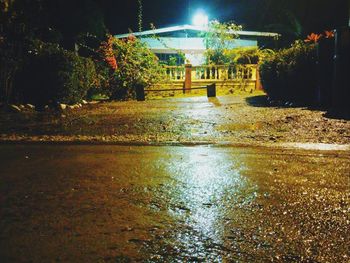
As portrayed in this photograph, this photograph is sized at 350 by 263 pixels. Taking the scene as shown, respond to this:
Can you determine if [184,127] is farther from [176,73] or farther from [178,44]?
[178,44]

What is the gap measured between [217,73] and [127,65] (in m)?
5.46

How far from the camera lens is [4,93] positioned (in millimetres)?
10586

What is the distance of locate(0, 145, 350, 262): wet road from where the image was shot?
230 cm

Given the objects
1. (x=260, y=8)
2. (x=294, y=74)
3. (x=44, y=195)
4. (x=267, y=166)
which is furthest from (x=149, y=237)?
(x=260, y=8)

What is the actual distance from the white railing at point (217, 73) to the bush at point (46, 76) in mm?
7566

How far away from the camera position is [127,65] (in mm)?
15422

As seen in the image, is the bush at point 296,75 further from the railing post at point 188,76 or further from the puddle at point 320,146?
the railing post at point 188,76

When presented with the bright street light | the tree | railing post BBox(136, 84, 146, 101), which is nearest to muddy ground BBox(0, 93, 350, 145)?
railing post BBox(136, 84, 146, 101)

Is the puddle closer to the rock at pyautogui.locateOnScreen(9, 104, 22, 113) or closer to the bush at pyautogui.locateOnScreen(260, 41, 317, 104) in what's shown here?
the bush at pyautogui.locateOnScreen(260, 41, 317, 104)

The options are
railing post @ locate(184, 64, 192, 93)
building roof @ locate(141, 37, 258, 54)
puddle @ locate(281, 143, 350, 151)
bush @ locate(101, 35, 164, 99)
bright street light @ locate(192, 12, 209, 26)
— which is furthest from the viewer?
bright street light @ locate(192, 12, 209, 26)

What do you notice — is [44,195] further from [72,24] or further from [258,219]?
[72,24]

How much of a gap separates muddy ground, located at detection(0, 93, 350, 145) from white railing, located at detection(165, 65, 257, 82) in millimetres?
9045

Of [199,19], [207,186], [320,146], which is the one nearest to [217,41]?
[199,19]

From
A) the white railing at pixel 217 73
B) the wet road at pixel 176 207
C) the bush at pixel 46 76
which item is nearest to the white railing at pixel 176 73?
the white railing at pixel 217 73
